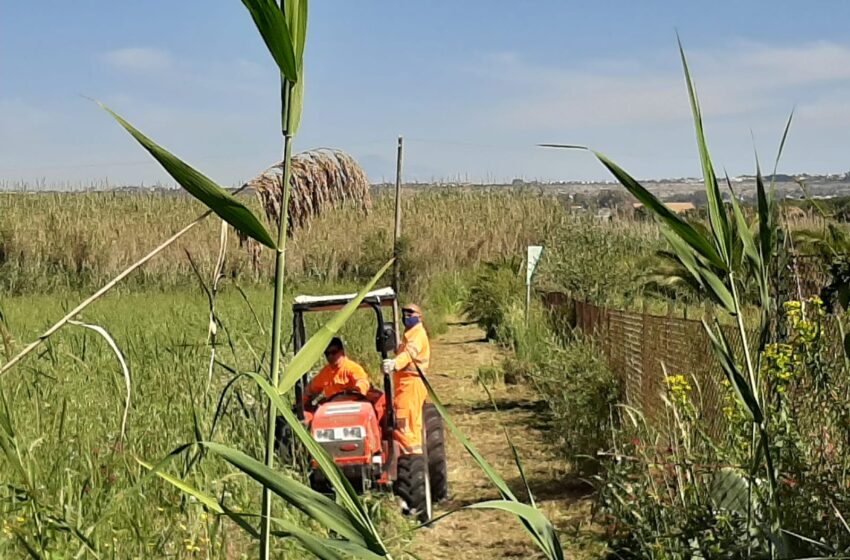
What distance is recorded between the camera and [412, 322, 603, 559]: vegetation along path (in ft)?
21.8

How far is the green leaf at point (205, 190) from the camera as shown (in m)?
1.31

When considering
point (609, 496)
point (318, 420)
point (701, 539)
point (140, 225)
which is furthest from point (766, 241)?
point (140, 225)

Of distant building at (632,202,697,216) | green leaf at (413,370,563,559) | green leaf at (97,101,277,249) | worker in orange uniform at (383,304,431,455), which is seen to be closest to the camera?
green leaf at (97,101,277,249)

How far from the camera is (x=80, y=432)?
5.00 meters

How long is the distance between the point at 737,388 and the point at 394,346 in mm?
6081

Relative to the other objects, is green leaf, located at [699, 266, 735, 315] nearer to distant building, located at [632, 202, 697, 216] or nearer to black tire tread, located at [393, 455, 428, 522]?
distant building, located at [632, 202, 697, 216]

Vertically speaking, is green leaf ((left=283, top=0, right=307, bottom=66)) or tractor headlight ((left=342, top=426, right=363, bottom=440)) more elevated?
green leaf ((left=283, top=0, right=307, bottom=66))

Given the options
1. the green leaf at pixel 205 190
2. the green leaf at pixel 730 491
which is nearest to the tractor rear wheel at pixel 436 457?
the green leaf at pixel 730 491

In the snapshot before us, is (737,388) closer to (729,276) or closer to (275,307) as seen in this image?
(729,276)

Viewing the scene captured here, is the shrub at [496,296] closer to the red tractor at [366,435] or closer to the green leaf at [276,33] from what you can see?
the red tractor at [366,435]

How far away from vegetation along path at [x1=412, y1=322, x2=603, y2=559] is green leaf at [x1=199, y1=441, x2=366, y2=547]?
6.05 feet

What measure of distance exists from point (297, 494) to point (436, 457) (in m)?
6.47

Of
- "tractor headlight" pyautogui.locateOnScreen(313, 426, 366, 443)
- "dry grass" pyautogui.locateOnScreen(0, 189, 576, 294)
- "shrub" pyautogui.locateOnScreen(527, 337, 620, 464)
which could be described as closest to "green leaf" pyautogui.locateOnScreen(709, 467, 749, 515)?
"tractor headlight" pyautogui.locateOnScreen(313, 426, 366, 443)

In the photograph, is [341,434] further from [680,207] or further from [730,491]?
[730,491]
